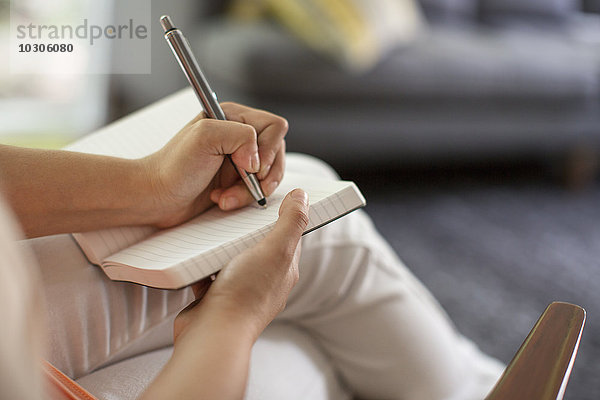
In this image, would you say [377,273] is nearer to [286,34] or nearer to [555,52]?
[286,34]

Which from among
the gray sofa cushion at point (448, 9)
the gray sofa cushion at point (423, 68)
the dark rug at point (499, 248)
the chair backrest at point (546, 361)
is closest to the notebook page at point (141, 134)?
the chair backrest at point (546, 361)

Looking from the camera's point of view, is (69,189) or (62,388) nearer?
(62,388)

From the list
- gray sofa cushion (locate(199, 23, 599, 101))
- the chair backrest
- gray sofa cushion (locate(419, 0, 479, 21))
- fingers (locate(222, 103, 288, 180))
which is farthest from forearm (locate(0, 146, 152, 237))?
gray sofa cushion (locate(419, 0, 479, 21))

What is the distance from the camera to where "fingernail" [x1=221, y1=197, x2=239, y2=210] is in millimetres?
476

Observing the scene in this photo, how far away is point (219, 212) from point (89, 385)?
177 mm

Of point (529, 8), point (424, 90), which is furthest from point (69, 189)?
point (529, 8)

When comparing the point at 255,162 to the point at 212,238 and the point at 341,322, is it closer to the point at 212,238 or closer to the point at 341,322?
the point at 212,238

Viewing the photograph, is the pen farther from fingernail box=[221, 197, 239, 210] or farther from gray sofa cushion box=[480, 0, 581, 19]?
gray sofa cushion box=[480, 0, 581, 19]

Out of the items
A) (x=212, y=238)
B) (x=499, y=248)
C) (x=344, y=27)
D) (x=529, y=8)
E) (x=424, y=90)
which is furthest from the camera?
(x=529, y=8)

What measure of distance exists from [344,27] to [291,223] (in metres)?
1.25

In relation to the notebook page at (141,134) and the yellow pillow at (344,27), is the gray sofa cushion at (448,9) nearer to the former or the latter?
the yellow pillow at (344,27)

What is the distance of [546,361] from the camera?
0.33 m

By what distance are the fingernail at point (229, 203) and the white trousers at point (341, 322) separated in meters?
0.09

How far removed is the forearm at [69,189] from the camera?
0.43m
